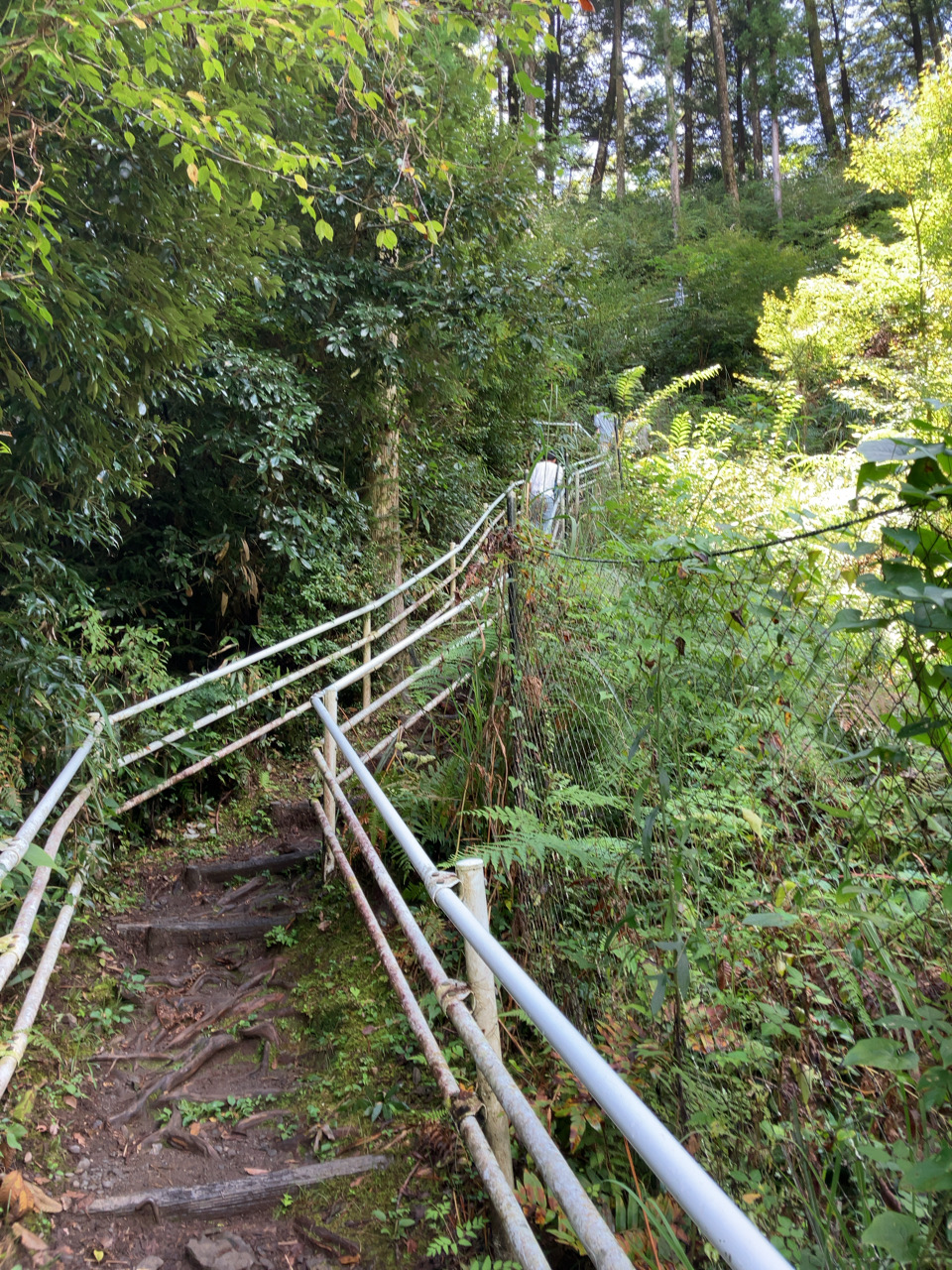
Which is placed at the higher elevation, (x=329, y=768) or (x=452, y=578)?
(x=452, y=578)

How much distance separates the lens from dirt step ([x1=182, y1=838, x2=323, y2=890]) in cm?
418

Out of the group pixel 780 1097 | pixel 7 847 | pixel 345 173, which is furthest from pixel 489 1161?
pixel 345 173

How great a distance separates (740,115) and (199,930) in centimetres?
3285

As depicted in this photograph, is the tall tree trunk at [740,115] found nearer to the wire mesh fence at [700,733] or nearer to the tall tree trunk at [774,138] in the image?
the tall tree trunk at [774,138]

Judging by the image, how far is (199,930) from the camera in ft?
11.7

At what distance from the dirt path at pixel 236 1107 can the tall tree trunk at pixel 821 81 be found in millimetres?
25887

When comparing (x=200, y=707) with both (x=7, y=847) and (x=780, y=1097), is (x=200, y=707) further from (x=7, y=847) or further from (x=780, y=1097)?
(x=780, y=1097)

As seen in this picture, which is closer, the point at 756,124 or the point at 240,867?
the point at 240,867

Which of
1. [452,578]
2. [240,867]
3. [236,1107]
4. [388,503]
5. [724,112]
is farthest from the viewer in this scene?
[724,112]

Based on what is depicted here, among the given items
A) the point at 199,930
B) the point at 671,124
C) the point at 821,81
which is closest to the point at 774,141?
the point at 821,81

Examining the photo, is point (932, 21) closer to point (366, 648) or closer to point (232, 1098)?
point (366, 648)

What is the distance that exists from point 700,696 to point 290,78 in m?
4.36

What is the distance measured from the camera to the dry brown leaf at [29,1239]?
1.81 metres

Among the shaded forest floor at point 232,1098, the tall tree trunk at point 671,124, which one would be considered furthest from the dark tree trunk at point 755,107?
the shaded forest floor at point 232,1098
